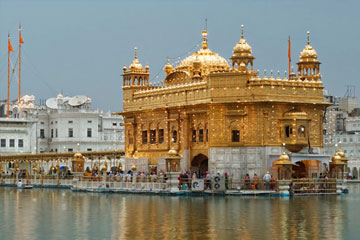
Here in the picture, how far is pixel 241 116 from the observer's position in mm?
43281

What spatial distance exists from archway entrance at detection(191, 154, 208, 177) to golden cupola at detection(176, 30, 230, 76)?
5.43 metres

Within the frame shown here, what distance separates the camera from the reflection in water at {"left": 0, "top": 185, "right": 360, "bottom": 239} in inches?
808

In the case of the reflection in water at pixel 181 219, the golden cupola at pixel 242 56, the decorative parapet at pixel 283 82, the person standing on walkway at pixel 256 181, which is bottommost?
the reflection in water at pixel 181 219

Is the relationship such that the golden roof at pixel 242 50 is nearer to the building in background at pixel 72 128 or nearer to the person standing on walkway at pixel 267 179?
the person standing on walkway at pixel 267 179

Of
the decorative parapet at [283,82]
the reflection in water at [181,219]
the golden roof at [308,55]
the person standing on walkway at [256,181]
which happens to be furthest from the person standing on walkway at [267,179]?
the golden roof at [308,55]

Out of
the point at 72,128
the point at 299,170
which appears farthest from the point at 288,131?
the point at 72,128

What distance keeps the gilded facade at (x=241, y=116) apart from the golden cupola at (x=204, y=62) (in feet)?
3.18

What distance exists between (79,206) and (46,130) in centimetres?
7059

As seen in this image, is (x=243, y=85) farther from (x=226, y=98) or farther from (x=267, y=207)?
A: (x=267, y=207)

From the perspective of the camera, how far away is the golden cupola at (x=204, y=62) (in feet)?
163

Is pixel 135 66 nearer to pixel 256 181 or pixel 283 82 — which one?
pixel 283 82

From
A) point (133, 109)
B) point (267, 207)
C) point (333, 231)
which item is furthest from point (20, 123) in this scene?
point (333, 231)

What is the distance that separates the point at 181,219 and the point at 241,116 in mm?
19114

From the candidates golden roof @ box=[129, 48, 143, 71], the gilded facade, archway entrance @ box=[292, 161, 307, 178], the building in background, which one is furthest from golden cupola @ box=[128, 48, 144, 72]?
the building in background
